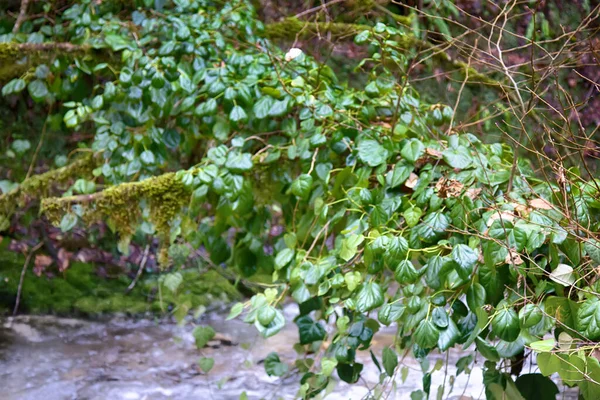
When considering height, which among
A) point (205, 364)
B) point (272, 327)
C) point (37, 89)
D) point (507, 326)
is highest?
point (37, 89)

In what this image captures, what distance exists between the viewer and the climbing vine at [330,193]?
4.42 ft

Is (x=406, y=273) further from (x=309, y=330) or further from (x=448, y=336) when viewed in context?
(x=309, y=330)

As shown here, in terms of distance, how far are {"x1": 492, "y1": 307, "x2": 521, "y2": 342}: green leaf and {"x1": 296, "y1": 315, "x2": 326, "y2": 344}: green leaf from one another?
0.69 meters

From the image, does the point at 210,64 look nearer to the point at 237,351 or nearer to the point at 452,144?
the point at 452,144

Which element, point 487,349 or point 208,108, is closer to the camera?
point 487,349

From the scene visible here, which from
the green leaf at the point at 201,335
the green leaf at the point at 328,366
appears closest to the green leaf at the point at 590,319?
the green leaf at the point at 328,366

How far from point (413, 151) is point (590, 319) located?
63cm

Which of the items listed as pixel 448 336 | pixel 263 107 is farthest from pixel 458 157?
pixel 263 107

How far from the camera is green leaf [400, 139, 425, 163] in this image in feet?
5.40

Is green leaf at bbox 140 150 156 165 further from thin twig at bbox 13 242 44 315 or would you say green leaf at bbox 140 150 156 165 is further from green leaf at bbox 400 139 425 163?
thin twig at bbox 13 242 44 315

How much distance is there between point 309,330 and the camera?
1886 millimetres

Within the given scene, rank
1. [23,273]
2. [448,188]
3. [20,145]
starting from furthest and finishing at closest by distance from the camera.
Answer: [23,273], [20,145], [448,188]

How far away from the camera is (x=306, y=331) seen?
189 cm

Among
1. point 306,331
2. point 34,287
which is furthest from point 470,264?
point 34,287
